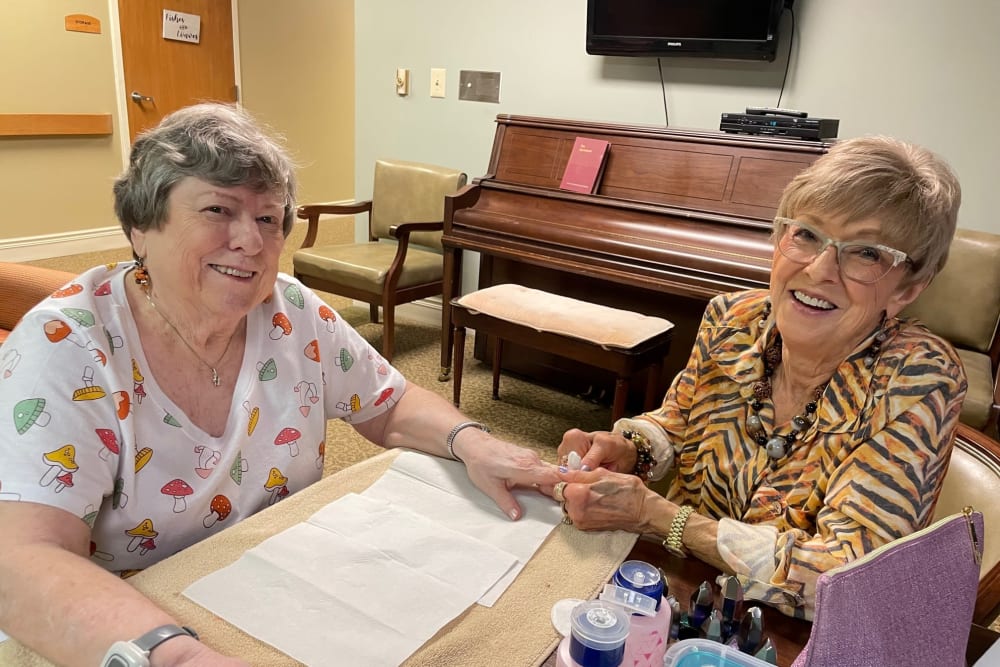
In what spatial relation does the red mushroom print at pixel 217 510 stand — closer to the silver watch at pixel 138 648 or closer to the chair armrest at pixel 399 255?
the silver watch at pixel 138 648

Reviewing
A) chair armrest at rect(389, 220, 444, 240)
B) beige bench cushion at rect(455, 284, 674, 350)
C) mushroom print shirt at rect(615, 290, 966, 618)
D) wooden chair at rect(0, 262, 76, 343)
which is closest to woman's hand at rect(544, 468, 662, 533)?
mushroom print shirt at rect(615, 290, 966, 618)

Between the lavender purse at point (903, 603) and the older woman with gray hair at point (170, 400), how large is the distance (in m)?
0.63

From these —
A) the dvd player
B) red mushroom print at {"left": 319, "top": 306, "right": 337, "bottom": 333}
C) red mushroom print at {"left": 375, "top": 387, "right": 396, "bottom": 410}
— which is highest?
the dvd player

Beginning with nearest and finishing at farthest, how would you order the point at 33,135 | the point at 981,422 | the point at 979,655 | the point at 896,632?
the point at 896,632, the point at 979,655, the point at 981,422, the point at 33,135

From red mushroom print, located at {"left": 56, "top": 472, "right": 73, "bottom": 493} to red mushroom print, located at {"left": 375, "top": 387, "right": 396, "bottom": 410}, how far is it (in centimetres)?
57

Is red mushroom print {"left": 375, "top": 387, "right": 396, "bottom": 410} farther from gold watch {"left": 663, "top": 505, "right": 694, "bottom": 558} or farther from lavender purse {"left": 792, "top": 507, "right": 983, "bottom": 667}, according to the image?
lavender purse {"left": 792, "top": 507, "right": 983, "bottom": 667}

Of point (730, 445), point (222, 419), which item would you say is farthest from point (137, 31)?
point (730, 445)

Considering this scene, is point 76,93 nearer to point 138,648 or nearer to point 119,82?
point 119,82

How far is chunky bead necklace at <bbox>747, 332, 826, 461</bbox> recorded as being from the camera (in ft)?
3.91

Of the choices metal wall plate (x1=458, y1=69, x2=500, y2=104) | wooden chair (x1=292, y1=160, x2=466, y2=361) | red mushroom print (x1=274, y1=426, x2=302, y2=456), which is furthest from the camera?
metal wall plate (x1=458, y1=69, x2=500, y2=104)

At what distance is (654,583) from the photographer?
0.73 metres

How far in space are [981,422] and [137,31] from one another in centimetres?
589

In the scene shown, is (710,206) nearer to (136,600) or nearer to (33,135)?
(136,600)

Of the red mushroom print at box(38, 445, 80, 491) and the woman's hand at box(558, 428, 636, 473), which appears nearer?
the red mushroom print at box(38, 445, 80, 491)
